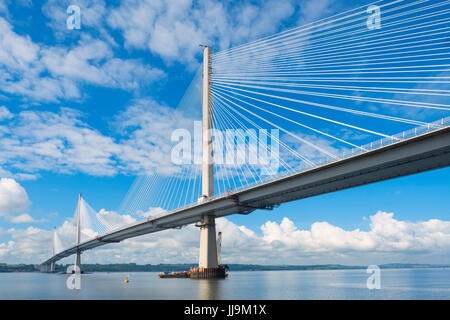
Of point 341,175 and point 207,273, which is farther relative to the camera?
point 207,273

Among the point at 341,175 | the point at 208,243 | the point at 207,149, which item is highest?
the point at 207,149

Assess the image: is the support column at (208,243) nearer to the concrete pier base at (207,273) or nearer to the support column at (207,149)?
the concrete pier base at (207,273)

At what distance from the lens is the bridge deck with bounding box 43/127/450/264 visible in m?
27.9

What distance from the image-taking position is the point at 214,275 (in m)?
57.7

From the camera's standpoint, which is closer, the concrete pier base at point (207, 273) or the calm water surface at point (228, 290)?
the calm water surface at point (228, 290)

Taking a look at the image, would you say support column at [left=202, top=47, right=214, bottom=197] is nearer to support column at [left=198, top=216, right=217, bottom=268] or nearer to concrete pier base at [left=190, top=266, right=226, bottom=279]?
support column at [left=198, top=216, right=217, bottom=268]

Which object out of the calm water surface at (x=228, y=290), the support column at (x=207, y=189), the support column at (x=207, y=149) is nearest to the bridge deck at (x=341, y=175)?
the support column at (x=207, y=189)

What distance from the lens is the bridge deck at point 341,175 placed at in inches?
1099

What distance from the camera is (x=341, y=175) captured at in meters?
34.8

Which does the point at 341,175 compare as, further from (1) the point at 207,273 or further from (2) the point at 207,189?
(1) the point at 207,273

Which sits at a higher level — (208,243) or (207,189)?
(207,189)

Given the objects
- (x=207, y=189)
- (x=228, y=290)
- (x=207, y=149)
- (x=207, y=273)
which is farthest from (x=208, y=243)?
(x=228, y=290)
